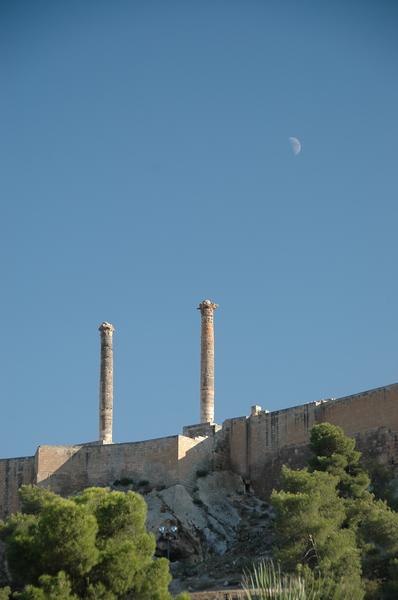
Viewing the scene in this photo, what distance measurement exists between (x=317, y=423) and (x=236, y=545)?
185 inches

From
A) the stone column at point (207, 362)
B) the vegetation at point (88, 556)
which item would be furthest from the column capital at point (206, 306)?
the vegetation at point (88, 556)

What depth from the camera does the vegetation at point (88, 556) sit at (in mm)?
28984

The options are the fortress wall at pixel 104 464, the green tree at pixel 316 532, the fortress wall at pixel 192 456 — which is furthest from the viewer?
the fortress wall at pixel 104 464

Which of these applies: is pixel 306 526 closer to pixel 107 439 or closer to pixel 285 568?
pixel 285 568

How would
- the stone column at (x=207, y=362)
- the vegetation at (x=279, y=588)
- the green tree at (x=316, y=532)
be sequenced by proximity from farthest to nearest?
the stone column at (x=207, y=362) → the green tree at (x=316, y=532) → the vegetation at (x=279, y=588)

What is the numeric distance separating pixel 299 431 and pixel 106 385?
9007 millimetres

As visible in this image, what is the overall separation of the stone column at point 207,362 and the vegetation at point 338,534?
9854mm

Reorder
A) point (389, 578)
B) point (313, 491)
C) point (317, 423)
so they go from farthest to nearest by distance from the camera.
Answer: point (317, 423) < point (313, 491) < point (389, 578)

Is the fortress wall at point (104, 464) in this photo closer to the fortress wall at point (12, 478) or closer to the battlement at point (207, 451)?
the battlement at point (207, 451)

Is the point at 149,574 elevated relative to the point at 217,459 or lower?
lower

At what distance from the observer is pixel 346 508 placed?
36.2m

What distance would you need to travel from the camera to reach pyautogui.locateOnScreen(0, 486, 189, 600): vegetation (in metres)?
29.0

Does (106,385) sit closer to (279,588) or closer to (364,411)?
(364,411)

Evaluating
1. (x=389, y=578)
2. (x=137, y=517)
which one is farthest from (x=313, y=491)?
(x=137, y=517)
